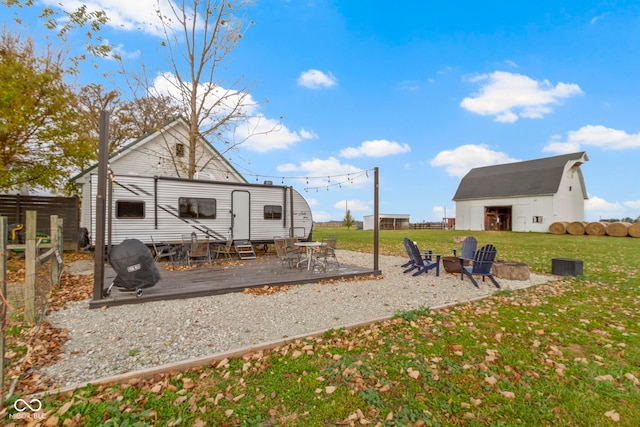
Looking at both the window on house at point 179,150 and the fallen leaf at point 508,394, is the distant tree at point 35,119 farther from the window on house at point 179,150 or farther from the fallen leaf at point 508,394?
the fallen leaf at point 508,394

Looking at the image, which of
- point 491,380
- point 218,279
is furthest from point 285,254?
point 491,380

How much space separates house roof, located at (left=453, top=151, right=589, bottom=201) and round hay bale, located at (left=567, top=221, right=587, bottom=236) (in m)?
3.63

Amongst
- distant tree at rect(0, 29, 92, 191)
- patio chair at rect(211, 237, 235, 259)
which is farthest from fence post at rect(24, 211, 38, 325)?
distant tree at rect(0, 29, 92, 191)

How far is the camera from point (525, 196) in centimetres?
3142

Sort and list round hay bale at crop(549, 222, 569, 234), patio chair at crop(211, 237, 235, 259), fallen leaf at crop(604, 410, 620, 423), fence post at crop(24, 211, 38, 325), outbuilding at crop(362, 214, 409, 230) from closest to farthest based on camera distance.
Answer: fallen leaf at crop(604, 410, 620, 423), fence post at crop(24, 211, 38, 325), patio chair at crop(211, 237, 235, 259), round hay bale at crop(549, 222, 569, 234), outbuilding at crop(362, 214, 409, 230)

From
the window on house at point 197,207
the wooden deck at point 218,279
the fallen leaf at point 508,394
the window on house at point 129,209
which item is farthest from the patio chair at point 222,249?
the fallen leaf at point 508,394

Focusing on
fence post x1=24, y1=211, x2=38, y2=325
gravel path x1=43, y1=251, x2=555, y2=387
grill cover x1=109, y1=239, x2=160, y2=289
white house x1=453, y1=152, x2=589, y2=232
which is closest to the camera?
gravel path x1=43, y1=251, x2=555, y2=387

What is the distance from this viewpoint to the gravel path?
3.53 meters

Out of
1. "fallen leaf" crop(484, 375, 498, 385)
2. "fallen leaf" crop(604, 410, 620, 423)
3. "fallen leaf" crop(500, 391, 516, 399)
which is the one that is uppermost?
"fallen leaf" crop(484, 375, 498, 385)

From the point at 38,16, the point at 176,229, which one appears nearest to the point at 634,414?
the point at 176,229

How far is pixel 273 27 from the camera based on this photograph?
14281 mm

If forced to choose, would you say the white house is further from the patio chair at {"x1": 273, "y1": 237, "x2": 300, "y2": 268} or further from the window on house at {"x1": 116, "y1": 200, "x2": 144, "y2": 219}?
the window on house at {"x1": 116, "y1": 200, "x2": 144, "y2": 219}

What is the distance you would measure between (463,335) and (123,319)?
526cm

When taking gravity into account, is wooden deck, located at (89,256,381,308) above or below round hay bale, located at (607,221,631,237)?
below
